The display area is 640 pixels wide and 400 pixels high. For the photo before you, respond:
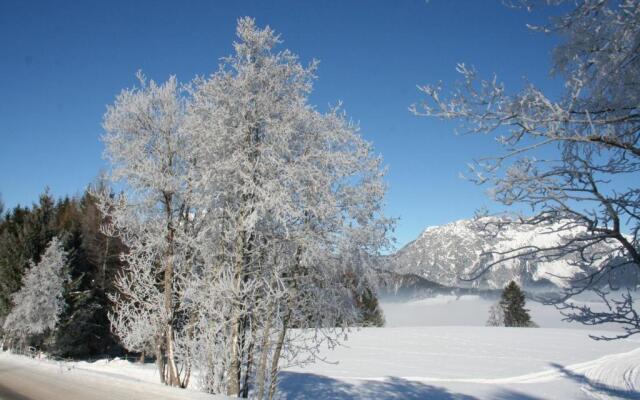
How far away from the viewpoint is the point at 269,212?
314 inches

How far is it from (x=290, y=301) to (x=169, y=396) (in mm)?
3226

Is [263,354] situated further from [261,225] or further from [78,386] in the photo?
[78,386]

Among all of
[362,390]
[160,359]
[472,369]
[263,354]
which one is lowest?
[472,369]

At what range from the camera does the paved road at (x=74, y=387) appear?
241 inches

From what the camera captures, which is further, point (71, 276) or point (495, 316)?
point (495, 316)

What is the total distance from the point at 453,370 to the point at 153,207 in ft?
89.6

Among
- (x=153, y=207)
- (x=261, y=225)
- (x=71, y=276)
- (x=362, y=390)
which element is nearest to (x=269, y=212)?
(x=261, y=225)

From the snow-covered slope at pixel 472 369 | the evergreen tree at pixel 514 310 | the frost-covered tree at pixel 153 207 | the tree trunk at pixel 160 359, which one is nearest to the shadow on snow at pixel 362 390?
the snow-covered slope at pixel 472 369

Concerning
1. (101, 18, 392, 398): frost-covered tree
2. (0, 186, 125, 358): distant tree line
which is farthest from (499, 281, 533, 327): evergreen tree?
(101, 18, 392, 398): frost-covered tree

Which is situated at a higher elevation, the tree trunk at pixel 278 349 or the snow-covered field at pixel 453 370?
the tree trunk at pixel 278 349

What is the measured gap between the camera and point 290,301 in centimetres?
860

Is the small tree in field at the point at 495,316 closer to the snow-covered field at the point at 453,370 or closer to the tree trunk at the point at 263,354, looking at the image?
the snow-covered field at the point at 453,370

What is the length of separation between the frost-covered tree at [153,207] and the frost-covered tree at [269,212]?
1545mm

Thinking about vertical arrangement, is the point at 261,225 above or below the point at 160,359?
above
